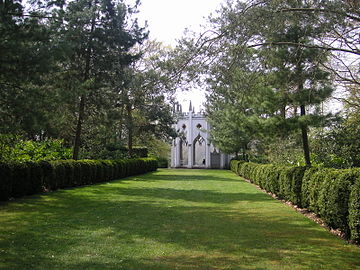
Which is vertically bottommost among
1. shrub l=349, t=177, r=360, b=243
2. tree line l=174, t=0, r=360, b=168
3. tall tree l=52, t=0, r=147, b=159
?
shrub l=349, t=177, r=360, b=243

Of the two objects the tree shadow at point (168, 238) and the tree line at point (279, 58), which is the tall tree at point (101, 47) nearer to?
the tree line at point (279, 58)

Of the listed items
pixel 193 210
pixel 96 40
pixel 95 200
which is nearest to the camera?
pixel 193 210

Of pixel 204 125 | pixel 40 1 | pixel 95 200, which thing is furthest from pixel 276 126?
pixel 204 125

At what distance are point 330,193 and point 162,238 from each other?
3209 millimetres

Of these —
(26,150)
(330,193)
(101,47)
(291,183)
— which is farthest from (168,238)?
(101,47)

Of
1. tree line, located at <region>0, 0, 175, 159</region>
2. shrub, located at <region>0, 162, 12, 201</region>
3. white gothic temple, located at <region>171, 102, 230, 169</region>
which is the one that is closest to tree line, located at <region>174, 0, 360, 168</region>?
tree line, located at <region>0, 0, 175, 159</region>

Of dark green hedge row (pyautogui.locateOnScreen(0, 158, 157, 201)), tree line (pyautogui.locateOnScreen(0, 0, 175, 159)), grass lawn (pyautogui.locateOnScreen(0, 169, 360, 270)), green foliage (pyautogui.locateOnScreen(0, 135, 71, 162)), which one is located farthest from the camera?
green foliage (pyautogui.locateOnScreen(0, 135, 71, 162))

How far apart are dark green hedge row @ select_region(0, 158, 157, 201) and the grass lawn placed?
2.48 feet

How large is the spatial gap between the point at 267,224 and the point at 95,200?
542 centimetres

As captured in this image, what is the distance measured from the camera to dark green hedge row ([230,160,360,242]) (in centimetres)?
572

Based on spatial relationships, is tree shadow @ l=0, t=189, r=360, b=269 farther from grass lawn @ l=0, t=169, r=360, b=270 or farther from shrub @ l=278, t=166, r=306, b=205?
shrub @ l=278, t=166, r=306, b=205

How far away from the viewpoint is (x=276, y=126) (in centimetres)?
1238

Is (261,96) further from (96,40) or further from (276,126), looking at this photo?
(96,40)

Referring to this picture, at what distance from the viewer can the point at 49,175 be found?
1248 centimetres
